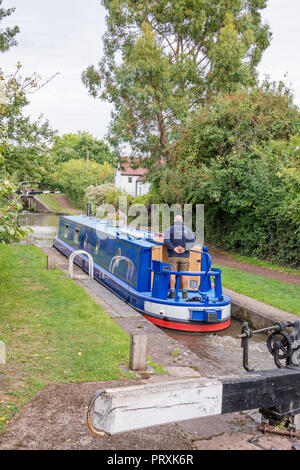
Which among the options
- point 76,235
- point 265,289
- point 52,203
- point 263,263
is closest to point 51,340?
point 265,289

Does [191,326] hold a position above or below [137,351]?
below

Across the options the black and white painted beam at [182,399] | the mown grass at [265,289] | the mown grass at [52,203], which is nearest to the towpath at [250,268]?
the mown grass at [265,289]

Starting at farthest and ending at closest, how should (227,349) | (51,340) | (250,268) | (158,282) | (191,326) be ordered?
1. (250,268)
2. (158,282)
3. (191,326)
4. (227,349)
5. (51,340)

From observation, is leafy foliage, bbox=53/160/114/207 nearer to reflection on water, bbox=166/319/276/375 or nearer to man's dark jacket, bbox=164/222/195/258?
man's dark jacket, bbox=164/222/195/258

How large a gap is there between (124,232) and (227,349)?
4754 mm

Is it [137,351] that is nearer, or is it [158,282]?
[137,351]

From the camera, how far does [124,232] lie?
1155 cm

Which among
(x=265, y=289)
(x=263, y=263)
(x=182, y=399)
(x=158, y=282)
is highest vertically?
(x=182, y=399)

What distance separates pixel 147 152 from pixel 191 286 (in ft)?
50.7

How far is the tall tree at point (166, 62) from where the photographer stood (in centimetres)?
2197

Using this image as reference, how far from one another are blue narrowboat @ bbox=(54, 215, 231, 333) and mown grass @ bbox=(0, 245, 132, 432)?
1.05m

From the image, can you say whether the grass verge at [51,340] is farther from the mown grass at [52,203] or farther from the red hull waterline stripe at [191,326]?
the mown grass at [52,203]

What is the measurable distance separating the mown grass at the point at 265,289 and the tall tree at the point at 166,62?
10.3 meters

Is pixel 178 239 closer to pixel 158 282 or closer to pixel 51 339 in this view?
pixel 158 282
